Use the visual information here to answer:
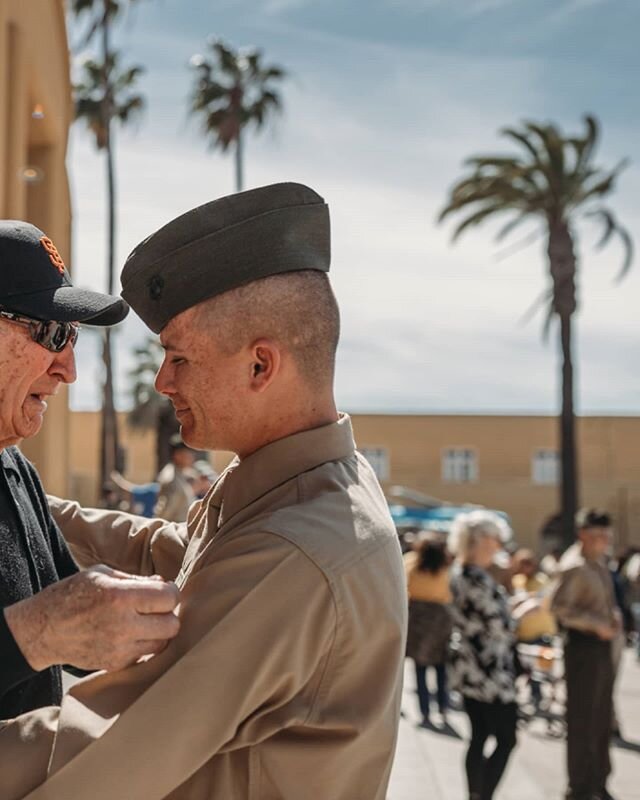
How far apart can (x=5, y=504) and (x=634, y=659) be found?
17.1 m

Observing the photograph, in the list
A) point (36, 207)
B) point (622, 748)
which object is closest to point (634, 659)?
point (622, 748)

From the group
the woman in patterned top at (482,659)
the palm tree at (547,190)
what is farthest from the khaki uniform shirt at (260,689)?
the palm tree at (547,190)

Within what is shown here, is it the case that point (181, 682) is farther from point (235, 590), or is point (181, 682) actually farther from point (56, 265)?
point (56, 265)

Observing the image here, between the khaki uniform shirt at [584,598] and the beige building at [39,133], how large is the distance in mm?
3736

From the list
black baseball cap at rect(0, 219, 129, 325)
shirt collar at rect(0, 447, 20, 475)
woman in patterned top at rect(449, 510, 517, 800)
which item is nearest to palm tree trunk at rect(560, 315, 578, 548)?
woman in patterned top at rect(449, 510, 517, 800)

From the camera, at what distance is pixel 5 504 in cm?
233

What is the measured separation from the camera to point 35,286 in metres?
2.26

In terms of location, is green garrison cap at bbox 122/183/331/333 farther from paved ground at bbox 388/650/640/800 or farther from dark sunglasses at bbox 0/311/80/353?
paved ground at bbox 388/650/640/800

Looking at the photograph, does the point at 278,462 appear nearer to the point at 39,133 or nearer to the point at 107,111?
the point at 39,133

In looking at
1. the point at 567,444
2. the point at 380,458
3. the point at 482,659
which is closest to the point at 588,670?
the point at 482,659

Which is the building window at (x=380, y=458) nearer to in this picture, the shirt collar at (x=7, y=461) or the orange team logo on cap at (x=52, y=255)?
the shirt collar at (x=7, y=461)

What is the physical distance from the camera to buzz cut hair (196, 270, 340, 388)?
189cm

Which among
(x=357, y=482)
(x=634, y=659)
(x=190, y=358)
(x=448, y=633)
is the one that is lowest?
(x=634, y=659)

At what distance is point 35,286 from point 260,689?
992 mm
